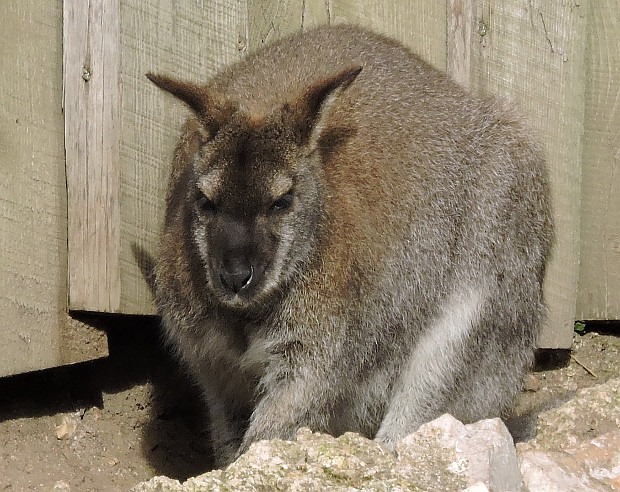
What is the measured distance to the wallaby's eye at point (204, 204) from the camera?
4.79 m

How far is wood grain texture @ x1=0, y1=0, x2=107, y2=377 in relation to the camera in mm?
5238

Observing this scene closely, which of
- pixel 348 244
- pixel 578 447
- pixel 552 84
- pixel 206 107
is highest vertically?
pixel 552 84

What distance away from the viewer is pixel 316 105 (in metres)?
4.80

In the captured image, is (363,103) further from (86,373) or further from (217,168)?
(86,373)

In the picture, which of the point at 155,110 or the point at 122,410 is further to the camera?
the point at 122,410

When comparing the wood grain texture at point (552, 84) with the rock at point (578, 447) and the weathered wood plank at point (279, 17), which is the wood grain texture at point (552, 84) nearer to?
the weathered wood plank at point (279, 17)

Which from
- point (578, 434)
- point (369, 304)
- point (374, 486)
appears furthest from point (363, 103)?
point (374, 486)

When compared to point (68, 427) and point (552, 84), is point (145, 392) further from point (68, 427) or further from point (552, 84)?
point (552, 84)

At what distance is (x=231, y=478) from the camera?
3689 millimetres

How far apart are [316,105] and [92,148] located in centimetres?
133

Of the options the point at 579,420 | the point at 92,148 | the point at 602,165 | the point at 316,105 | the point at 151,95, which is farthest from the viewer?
the point at 602,165

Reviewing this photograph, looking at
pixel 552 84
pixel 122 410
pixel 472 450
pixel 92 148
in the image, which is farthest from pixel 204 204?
pixel 552 84

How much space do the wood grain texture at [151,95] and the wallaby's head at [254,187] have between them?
0.74 meters

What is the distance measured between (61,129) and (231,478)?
8.00 ft
